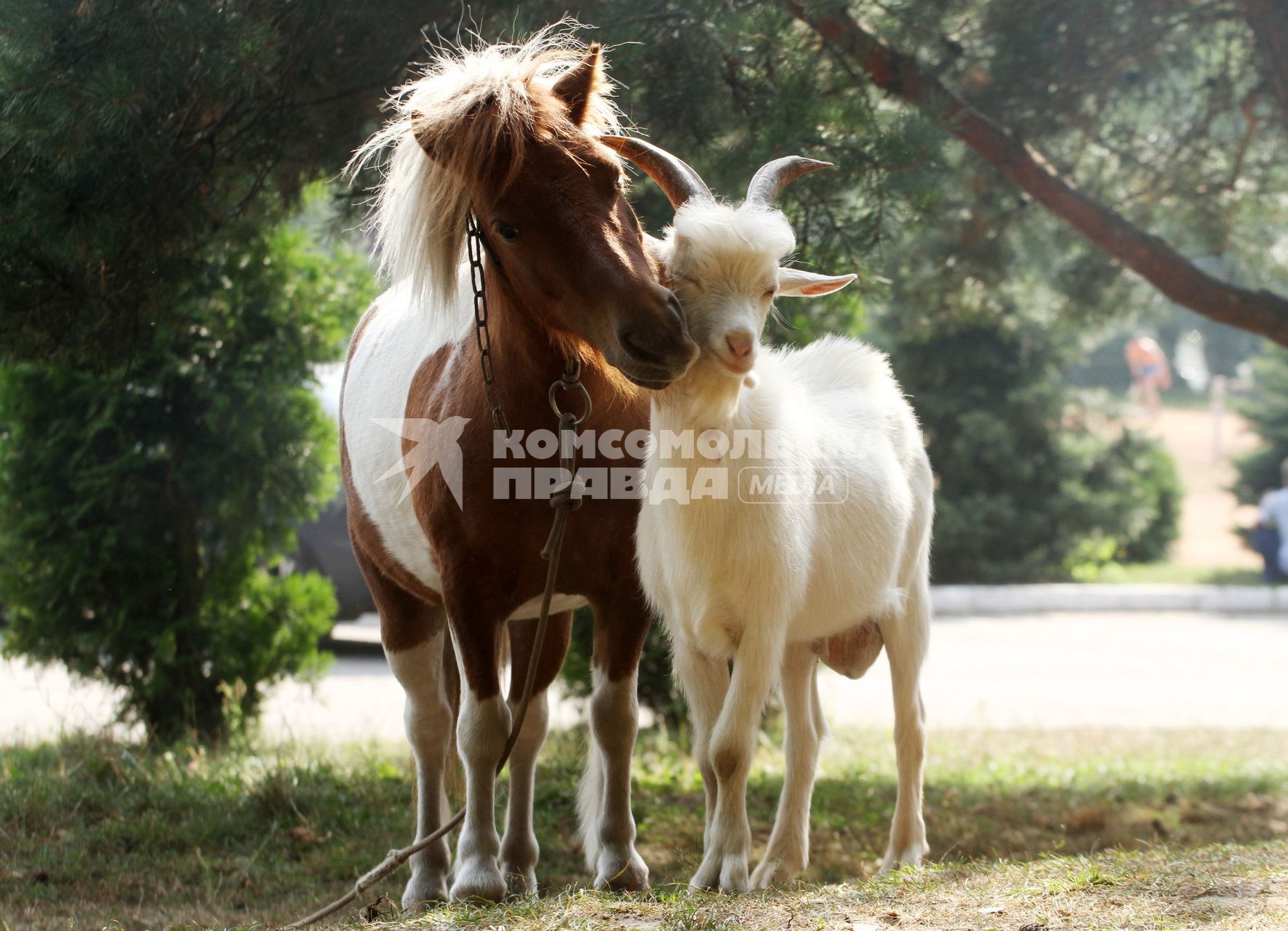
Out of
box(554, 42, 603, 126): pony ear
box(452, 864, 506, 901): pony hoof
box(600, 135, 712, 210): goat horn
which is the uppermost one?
box(554, 42, 603, 126): pony ear

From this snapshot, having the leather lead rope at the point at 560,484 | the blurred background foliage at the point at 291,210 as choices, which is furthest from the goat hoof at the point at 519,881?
the blurred background foliage at the point at 291,210

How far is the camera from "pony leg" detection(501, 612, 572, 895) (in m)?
4.20

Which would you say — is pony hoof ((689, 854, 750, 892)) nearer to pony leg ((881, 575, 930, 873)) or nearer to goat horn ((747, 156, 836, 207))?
pony leg ((881, 575, 930, 873))

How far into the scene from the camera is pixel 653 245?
142 inches

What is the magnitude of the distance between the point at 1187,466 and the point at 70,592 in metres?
29.6

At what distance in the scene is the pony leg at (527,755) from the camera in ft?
13.8

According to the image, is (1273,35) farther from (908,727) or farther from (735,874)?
(735,874)

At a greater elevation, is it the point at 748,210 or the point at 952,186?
the point at 952,186

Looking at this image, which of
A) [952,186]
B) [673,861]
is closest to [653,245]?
[673,861]

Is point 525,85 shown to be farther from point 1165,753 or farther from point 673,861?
point 1165,753

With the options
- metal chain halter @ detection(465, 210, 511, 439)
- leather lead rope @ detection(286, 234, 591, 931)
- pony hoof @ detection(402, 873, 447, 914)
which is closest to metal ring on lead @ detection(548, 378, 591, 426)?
leather lead rope @ detection(286, 234, 591, 931)

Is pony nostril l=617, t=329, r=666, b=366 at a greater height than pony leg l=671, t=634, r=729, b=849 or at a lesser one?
greater

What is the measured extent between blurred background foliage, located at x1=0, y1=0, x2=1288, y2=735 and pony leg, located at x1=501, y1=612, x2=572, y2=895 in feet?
5.62

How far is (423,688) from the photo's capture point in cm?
458
